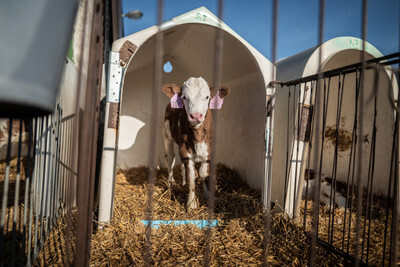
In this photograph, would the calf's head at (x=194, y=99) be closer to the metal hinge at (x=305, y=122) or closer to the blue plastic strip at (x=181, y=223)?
the metal hinge at (x=305, y=122)

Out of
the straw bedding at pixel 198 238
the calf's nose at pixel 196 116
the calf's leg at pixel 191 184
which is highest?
the calf's nose at pixel 196 116

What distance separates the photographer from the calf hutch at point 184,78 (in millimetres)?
2322

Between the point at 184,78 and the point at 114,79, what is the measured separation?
3057mm

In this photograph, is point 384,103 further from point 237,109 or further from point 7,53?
point 7,53

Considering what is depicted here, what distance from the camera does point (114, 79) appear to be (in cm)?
230

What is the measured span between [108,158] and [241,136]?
248 centimetres

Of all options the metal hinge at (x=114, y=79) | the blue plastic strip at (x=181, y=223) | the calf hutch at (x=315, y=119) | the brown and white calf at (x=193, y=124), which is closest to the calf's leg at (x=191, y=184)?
the brown and white calf at (x=193, y=124)

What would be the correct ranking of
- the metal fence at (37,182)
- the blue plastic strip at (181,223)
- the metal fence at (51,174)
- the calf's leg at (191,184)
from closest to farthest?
1. the metal fence at (51,174)
2. the metal fence at (37,182)
3. the blue plastic strip at (181,223)
4. the calf's leg at (191,184)

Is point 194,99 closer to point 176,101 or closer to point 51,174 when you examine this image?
point 176,101

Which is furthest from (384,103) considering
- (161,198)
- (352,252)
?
(161,198)

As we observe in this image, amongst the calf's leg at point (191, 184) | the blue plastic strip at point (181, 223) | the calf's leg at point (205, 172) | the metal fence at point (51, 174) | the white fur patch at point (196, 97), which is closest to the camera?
the metal fence at point (51, 174)

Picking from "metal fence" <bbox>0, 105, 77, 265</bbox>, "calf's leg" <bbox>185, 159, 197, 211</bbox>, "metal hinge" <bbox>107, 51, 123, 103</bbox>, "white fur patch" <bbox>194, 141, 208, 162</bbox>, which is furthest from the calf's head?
"metal fence" <bbox>0, 105, 77, 265</bbox>

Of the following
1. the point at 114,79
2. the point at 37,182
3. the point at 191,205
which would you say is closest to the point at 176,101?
the point at 114,79

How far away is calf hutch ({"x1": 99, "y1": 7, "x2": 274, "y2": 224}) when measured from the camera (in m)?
2.32
